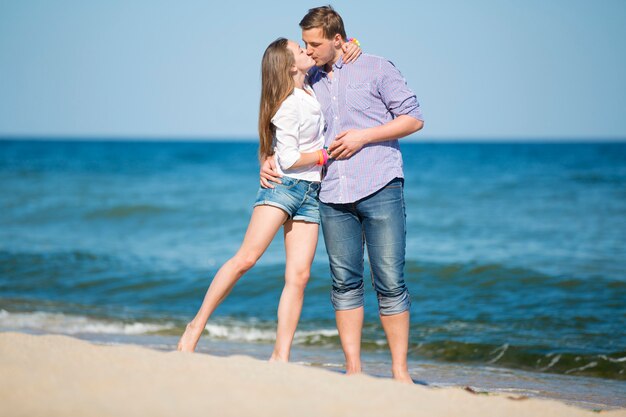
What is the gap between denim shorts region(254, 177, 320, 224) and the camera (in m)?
4.03

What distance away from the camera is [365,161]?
3.95 m

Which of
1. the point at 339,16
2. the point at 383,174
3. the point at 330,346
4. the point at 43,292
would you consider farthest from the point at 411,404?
the point at 43,292

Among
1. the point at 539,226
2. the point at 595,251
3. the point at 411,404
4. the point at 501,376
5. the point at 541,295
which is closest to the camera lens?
the point at 411,404

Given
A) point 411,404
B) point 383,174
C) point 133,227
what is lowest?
point 133,227

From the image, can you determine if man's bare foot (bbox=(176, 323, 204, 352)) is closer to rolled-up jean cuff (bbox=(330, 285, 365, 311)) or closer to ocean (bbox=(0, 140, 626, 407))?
rolled-up jean cuff (bbox=(330, 285, 365, 311))

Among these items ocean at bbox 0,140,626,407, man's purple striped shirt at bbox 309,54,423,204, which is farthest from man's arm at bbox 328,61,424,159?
ocean at bbox 0,140,626,407

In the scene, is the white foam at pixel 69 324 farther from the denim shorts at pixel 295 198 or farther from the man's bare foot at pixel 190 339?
the denim shorts at pixel 295 198

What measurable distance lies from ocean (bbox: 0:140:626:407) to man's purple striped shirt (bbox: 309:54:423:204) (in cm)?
190

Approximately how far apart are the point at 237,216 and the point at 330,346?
10430 millimetres

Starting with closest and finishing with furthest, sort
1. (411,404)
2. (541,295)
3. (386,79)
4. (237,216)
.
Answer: (411,404)
(386,79)
(541,295)
(237,216)

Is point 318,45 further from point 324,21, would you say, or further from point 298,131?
point 298,131

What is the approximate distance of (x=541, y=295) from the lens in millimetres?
8727

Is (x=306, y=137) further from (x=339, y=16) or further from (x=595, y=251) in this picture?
(x=595, y=251)

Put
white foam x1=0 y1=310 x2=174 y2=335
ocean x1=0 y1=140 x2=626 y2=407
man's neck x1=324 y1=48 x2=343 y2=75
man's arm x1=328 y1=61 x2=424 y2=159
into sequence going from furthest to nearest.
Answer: white foam x1=0 y1=310 x2=174 y2=335
ocean x1=0 y1=140 x2=626 y2=407
man's neck x1=324 y1=48 x2=343 y2=75
man's arm x1=328 y1=61 x2=424 y2=159
